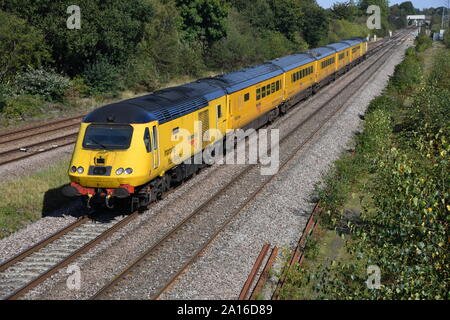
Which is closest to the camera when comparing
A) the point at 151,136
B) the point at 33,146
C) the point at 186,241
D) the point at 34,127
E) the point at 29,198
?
the point at 186,241

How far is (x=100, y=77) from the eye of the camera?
3666cm

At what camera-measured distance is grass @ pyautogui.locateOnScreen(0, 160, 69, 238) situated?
593 inches

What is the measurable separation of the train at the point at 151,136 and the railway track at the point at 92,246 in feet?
3.08

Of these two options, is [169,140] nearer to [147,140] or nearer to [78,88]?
[147,140]

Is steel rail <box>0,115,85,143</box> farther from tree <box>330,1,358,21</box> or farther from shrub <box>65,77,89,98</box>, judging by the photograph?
tree <box>330,1,358,21</box>

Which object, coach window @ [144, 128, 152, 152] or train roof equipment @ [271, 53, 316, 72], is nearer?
coach window @ [144, 128, 152, 152]

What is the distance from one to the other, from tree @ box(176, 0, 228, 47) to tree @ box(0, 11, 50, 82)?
68.0 feet

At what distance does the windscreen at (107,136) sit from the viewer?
1422 centimetres

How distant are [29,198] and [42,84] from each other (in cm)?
1850

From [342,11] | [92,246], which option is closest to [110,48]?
[92,246]

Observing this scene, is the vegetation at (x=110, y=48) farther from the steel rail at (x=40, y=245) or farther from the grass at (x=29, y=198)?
the steel rail at (x=40, y=245)

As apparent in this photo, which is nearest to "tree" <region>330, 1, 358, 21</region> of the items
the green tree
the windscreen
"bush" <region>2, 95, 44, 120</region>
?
the green tree
